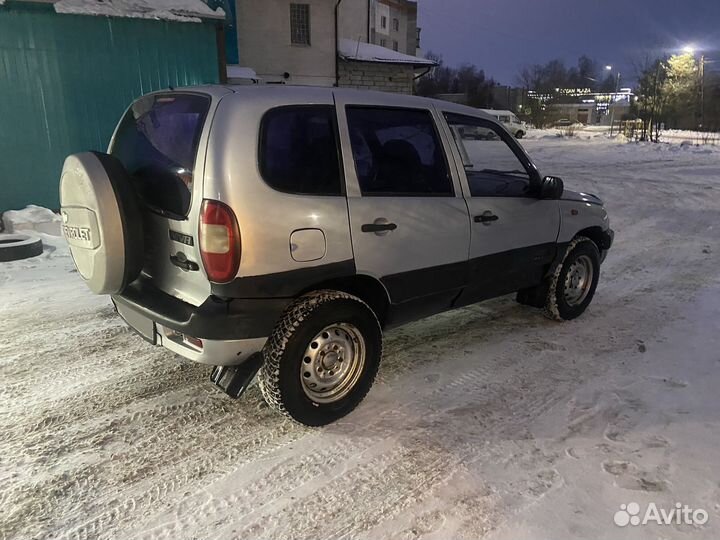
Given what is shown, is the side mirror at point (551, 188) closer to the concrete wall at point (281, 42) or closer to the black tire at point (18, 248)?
the black tire at point (18, 248)

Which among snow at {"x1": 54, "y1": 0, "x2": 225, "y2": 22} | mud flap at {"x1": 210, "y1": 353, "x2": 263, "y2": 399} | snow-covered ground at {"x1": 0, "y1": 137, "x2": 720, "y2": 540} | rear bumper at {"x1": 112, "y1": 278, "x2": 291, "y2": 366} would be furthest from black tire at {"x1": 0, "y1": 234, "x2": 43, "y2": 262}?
mud flap at {"x1": 210, "y1": 353, "x2": 263, "y2": 399}

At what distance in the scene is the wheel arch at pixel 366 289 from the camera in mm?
3123

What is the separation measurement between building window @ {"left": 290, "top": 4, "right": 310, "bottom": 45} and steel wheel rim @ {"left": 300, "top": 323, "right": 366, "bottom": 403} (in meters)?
20.9

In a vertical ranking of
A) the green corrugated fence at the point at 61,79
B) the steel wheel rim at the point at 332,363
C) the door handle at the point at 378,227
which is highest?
the green corrugated fence at the point at 61,79

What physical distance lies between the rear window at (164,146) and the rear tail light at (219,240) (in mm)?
198

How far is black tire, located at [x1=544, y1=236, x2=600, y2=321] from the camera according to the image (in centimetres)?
467

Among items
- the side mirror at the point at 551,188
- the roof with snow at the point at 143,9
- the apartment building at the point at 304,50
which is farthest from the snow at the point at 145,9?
the apartment building at the point at 304,50

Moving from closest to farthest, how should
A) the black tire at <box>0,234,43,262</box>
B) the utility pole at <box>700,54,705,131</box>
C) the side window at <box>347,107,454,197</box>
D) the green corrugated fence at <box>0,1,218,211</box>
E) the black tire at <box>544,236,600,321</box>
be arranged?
the side window at <box>347,107,454,197</box> → the black tire at <box>544,236,600,321</box> → the black tire at <box>0,234,43,262</box> → the green corrugated fence at <box>0,1,218,211</box> → the utility pole at <box>700,54,705,131</box>

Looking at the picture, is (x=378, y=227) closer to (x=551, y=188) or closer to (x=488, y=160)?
(x=488, y=160)

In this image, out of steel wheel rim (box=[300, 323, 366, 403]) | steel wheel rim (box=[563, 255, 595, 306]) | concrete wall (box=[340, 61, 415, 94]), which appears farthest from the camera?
concrete wall (box=[340, 61, 415, 94])

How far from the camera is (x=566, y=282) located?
15.7 ft

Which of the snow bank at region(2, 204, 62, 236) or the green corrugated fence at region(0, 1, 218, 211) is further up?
the green corrugated fence at region(0, 1, 218, 211)

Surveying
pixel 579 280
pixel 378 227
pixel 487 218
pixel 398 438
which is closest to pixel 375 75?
pixel 579 280

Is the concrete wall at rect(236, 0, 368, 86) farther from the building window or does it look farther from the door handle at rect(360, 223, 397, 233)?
the door handle at rect(360, 223, 397, 233)
